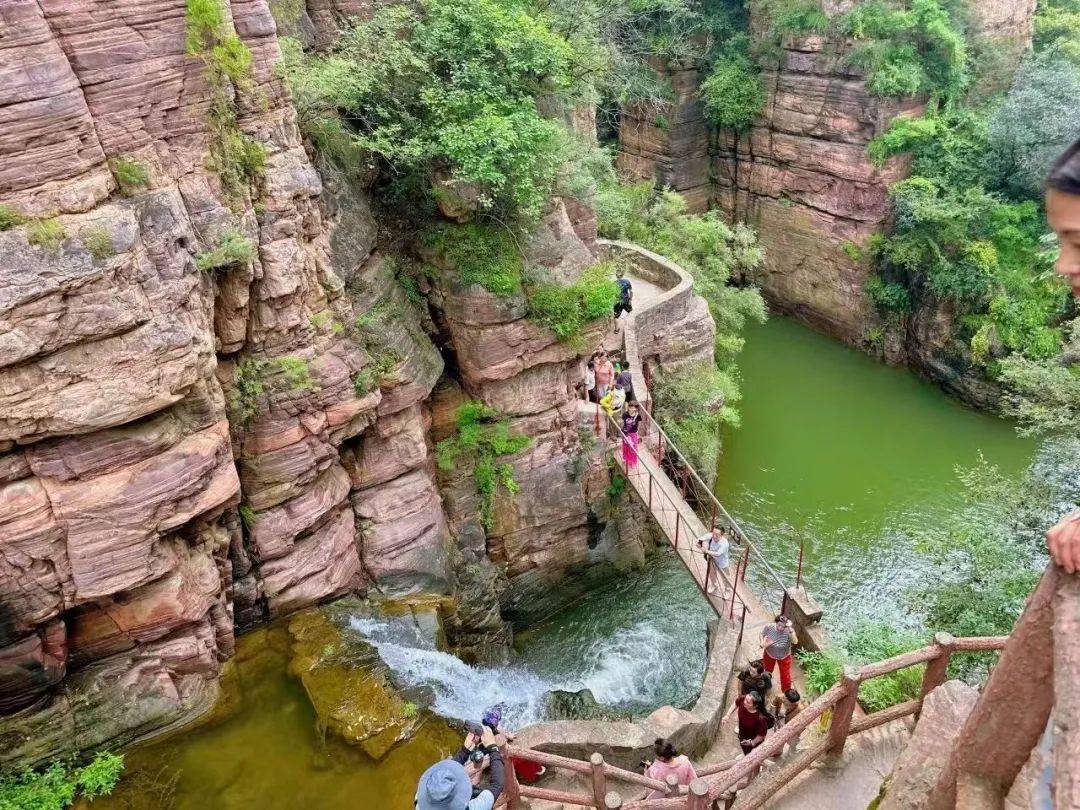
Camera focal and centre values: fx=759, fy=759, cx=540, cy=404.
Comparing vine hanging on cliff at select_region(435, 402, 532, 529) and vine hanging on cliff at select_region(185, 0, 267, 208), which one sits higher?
vine hanging on cliff at select_region(185, 0, 267, 208)

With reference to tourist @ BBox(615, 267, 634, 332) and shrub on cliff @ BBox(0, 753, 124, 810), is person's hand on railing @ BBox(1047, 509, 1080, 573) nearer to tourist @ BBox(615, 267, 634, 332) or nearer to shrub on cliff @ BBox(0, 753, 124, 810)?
shrub on cliff @ BBox(0, 753, 124, 810)

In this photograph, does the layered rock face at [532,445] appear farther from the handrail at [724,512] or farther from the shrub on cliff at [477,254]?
the handrail at [724,512]

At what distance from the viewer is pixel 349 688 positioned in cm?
925

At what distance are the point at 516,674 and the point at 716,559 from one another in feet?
13.1

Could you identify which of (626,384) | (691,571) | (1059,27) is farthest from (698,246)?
(1059,27)

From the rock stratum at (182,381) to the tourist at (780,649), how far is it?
17.5 ft

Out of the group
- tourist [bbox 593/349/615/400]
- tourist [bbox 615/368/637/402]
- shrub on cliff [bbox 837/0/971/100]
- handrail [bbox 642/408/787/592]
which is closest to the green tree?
shrub on cliff [bbox 837/0/971/100]

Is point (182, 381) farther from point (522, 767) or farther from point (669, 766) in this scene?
point (669, 766)

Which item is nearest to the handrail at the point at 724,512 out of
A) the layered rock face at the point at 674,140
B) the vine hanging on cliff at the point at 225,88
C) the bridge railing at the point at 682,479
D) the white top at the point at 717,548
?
the bridge railing at the point at 682,479

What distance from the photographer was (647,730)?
8.35 metres

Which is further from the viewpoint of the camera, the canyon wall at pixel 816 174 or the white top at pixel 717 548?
the canyon wall at pixel 816 174

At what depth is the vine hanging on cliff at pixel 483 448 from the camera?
41.4ft

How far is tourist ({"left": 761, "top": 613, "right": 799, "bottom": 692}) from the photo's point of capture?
8523 millimetres

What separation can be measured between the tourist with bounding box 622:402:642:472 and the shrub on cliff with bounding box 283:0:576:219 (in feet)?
14.0
